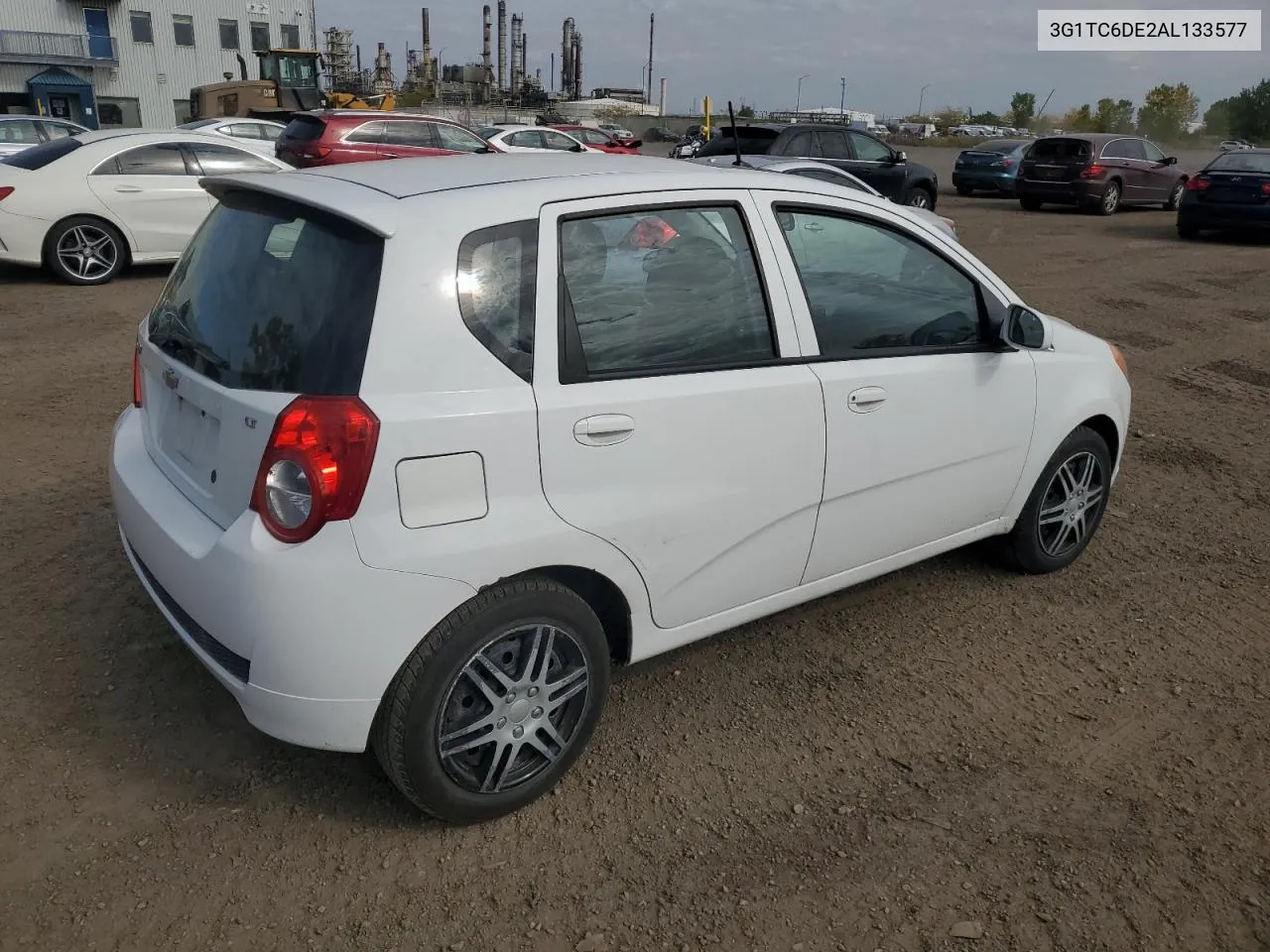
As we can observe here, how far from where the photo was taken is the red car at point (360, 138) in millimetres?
14320

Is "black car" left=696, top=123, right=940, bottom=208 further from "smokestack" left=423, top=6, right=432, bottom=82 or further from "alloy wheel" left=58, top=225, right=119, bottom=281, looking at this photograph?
"smokestack" left=423, top=6, right=432, bottom=82

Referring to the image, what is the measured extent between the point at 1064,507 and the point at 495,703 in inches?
108

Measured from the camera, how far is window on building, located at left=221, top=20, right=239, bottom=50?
55.8 m

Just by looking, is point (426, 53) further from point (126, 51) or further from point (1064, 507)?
point (1064, 507)

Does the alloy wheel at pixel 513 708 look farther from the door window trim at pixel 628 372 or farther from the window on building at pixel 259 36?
the window on building at pixel 259 36

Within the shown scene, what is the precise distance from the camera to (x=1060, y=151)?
1964 cm

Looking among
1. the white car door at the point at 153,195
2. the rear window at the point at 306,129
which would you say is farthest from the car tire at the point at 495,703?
the rear window at the point at 306,129

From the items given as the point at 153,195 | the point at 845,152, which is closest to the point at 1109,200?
the point at 845,152

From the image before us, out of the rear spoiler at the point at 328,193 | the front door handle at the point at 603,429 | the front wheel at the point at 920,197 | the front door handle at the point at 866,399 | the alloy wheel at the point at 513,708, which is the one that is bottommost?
Result: the alloy wheel at the point at 513,708

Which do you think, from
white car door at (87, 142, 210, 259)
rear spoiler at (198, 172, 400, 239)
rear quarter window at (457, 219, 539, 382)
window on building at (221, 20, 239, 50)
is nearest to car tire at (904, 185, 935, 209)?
white car door at (87, 142, 210, 259)

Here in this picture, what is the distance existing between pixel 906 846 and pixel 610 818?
812mm

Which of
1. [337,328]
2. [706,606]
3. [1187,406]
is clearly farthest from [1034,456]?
[1187,406]

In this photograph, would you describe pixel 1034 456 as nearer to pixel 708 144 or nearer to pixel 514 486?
pixel 514 486

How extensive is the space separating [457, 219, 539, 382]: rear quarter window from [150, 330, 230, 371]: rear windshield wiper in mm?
679
